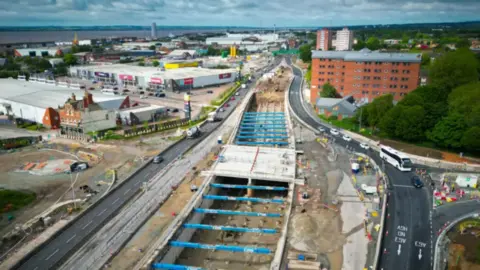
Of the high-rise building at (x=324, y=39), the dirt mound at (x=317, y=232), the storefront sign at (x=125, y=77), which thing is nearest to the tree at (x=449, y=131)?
the dirt mound at (x=317, y=232)

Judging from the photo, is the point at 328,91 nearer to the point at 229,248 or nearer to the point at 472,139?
the point at 472,139

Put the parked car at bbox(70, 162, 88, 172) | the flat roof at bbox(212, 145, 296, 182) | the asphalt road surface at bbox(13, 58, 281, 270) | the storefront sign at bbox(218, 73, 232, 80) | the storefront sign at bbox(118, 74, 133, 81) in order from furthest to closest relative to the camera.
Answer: the storefront sign at bbox(218, 73, 232, 80) < the storefront sign at bbox(118, 74, 133, 81) < the parked car at bbox(70, 162, 88, 172) < the flat roof at bbox(212, 145, 296, 182) < the asphalt road surface at bbox(13, 58, 281, 270)

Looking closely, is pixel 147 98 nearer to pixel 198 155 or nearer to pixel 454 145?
pixel 198 155

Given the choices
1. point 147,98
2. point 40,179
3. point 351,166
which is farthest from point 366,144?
point 147,98

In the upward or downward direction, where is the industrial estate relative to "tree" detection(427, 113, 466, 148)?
downward

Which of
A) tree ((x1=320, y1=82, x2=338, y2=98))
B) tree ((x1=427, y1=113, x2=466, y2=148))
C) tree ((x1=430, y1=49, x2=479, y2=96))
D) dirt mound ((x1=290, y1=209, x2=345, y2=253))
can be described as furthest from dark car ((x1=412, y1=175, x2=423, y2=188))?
tree ((x1=320, y1=82, x2=338, y2=98))

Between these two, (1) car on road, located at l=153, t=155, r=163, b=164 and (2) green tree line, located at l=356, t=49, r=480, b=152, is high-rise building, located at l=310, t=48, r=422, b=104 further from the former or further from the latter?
(1) car on road, located at l=153, t=155, r=163, b=164
